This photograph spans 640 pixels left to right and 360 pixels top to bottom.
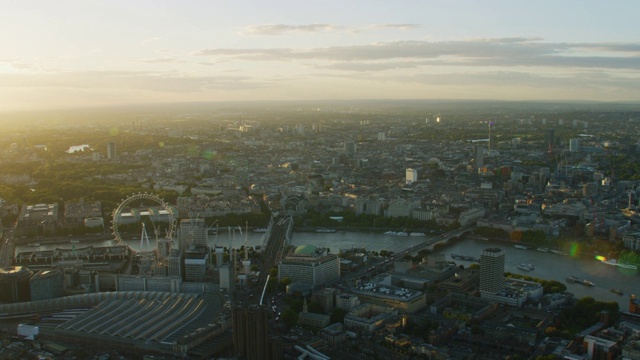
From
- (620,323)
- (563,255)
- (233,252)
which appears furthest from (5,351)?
(563,255)

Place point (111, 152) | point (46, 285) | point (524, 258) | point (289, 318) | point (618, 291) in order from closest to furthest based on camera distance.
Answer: point (289, 318) < point (46, 285) < point (618, 291) < point (524, 258) < point (111, 152)

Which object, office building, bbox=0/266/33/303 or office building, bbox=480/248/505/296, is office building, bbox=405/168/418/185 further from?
office building, bbox=0/266/33/303

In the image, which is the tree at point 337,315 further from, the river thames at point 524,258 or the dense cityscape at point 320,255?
the river thames at point 524,258

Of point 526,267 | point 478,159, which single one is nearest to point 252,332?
point 526,267

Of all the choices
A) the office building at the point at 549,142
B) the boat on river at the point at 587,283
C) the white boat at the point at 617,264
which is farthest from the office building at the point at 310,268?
the office building at the point at 549,142

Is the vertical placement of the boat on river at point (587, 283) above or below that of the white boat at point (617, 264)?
above

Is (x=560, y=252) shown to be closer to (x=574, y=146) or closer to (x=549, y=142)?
(x=574, y=146)

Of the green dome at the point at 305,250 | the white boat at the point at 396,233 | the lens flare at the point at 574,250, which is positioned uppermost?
the green dome at the point at 305,250
